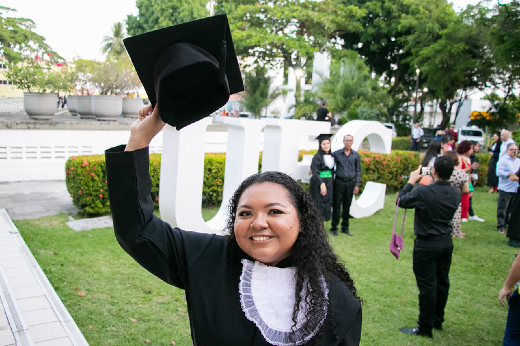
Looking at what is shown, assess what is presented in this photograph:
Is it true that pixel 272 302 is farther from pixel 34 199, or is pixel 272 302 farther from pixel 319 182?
pixel 34 199

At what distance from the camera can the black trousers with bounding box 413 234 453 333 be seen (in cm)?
404

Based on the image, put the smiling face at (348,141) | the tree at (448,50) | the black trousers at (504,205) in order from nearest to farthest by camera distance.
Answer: the smiling face at (348,141), the black trousers at (504,205), the tree at (448,50)

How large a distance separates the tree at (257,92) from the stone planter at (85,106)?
16.3 metres

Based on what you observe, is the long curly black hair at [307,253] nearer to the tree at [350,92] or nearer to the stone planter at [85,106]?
the stone planter at [85,106]

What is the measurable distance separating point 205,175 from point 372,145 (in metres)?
4.55

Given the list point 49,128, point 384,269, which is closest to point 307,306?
point 384,269

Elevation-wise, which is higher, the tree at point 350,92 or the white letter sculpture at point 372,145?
the tree at point 350,92

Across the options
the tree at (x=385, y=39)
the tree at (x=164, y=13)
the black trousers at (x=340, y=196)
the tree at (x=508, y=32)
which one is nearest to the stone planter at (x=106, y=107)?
the black trousers at (x=340, y=196)

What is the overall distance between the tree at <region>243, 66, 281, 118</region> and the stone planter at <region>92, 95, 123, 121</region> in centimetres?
1685

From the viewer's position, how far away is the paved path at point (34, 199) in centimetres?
774

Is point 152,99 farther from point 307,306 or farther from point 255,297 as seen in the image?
point 307,306

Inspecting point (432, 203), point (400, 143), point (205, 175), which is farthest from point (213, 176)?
point (400, 143)

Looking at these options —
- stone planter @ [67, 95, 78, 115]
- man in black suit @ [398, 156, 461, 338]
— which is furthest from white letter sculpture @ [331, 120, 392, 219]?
stone planter @ [67, 95, 78, 115]

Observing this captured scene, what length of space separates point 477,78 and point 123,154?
99.7ft
